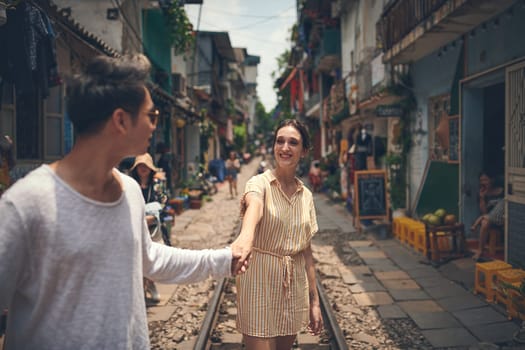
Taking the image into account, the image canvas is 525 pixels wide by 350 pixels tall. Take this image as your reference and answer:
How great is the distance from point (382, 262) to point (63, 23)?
6.53 meters

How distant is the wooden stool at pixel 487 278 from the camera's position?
615 centimetres

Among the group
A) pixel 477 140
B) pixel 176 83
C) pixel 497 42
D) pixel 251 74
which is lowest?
pixel 477 140

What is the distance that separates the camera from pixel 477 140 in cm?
882

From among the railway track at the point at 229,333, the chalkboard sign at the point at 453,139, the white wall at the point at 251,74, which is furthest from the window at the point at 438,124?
the white wall at the point at 251,74

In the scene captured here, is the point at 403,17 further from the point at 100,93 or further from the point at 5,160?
the point at 100,93

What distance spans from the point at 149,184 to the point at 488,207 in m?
5.95

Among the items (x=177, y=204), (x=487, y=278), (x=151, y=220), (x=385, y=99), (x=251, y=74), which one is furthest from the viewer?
(x=251, y=74)

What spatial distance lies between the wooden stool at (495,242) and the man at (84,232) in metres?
7.28

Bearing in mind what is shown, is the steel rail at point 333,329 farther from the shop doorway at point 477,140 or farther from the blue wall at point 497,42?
the blue wall at point 497,42

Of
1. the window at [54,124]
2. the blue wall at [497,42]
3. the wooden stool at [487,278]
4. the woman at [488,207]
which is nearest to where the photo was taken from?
the wooden stool at [487,278]

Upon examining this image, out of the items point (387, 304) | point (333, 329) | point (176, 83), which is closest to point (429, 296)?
point (387, 304)

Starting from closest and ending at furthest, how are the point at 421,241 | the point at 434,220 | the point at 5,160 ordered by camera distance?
the point at 5,160, the point at 434,220, the point at 421,241

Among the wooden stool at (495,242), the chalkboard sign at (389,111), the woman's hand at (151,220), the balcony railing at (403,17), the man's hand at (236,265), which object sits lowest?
the wooden stool at (495,242)

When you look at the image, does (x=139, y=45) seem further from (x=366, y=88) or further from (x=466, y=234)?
(x=466, y=234)
